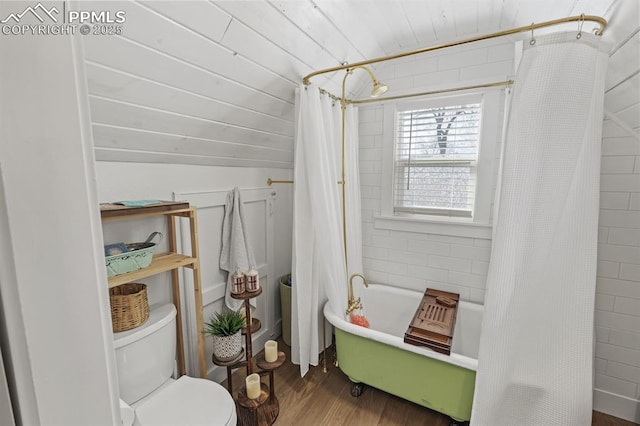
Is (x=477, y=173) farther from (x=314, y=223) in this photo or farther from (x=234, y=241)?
(x=234, y=241)

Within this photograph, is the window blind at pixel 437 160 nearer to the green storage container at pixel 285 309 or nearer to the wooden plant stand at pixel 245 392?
the green storage container at pixel 285 309

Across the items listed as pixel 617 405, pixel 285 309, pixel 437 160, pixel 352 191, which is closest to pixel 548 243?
pixel 437 160

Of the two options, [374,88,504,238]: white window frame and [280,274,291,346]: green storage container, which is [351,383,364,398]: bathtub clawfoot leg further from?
[374,88,504,238]: white window frame

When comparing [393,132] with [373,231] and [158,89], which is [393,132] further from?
[158,89]

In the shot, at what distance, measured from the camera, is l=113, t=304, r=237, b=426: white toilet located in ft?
4.02

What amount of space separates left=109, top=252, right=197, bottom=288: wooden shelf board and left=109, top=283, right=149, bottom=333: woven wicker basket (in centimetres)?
8

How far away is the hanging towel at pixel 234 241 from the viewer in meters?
1.88

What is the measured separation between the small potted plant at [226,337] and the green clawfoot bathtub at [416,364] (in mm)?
610

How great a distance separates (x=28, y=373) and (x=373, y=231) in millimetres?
2333

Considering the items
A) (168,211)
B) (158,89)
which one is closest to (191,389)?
(168,211)

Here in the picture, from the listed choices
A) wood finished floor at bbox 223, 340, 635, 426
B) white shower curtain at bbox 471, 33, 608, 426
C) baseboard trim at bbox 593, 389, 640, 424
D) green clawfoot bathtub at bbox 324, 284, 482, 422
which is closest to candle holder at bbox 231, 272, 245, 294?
green clawfoot bathtub at bbox 324, 284, 482, 422

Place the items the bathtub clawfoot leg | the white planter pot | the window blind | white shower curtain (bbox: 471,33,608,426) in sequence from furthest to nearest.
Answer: the window blind → the bathtub clawfoot leg → the white planter pot → white shower curtain (bbox: 471,33,608,426)

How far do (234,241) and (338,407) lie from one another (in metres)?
1.23

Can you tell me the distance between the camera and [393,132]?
2326 mm
